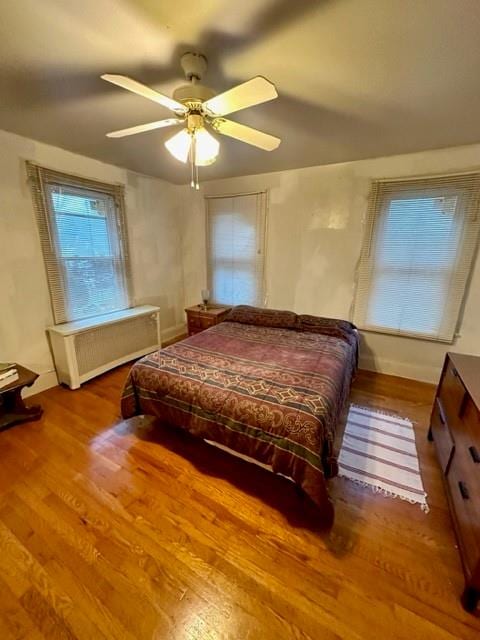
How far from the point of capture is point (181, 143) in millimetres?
1602

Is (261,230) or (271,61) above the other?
(271,61)

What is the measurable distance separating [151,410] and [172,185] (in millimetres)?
3214

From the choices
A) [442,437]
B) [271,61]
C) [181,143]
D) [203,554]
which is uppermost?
[271,61]

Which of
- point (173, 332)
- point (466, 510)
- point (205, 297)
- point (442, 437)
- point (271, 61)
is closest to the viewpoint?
point (466, 510)

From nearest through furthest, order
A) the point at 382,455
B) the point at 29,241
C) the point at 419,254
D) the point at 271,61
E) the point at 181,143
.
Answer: the point at 271,61 → the point at 181,143 → the point at 382,455 → the point at 29,241 → the point at 419,254

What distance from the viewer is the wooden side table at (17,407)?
7.03 feet

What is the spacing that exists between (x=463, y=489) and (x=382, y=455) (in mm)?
640

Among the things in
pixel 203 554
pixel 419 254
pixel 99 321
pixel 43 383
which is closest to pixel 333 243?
pixel 419 254

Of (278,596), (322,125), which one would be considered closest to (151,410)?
(278,596)

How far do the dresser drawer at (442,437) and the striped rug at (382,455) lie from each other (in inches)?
6.9

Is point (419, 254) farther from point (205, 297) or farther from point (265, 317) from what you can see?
point (205, 297)

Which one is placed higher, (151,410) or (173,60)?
(173,60)

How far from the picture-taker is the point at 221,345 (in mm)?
2420

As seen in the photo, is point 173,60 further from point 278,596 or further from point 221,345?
point 278,596
